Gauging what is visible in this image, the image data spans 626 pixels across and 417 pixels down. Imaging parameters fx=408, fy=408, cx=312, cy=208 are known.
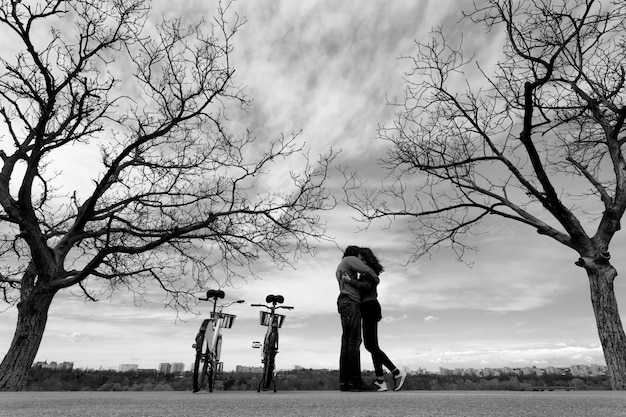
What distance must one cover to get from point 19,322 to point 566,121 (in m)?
13.6

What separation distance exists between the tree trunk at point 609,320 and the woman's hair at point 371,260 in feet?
16.1

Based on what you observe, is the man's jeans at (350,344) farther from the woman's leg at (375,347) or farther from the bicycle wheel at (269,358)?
the bicycle wheel at (269,358)

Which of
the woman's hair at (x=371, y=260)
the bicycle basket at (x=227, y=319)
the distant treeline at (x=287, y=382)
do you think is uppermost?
the woman's hair at (x=371, y=260)

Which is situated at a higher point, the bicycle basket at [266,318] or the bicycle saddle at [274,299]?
the bicycle saddle at [274,299]

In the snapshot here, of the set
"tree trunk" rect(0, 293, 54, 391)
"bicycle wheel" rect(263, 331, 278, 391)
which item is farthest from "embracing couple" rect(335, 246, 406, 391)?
"tree trunk" rect(0, 293, 54, 391)

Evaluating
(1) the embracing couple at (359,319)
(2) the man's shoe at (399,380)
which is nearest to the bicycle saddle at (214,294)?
(1) the embracing couple at (359,319)

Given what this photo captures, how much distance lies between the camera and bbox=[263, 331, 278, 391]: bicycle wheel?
6937 mm

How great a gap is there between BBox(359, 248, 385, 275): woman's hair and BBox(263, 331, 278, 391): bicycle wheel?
7.50 feet

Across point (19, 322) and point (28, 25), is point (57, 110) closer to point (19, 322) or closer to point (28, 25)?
point (28, 25)

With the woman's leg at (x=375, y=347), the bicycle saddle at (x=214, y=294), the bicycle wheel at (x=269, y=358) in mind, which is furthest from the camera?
the bicycle saddle at (x=214, y=294)

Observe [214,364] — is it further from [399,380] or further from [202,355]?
[399,380]

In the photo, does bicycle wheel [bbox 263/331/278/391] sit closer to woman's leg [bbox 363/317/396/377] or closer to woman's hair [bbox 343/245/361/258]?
woman's leg [bbox 363/317/396/377]

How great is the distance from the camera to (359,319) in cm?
578

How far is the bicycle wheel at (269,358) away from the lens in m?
6.94
